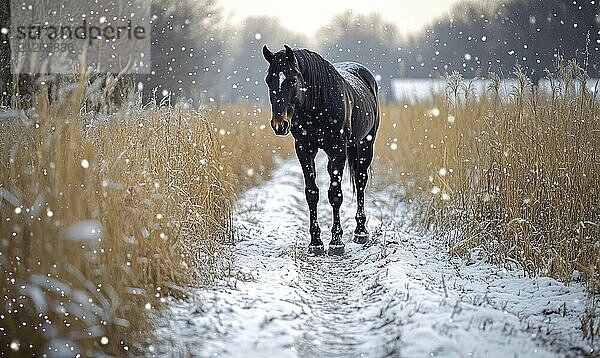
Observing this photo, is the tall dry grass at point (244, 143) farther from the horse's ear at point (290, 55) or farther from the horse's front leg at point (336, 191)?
the horse's ear at point (290, 55)

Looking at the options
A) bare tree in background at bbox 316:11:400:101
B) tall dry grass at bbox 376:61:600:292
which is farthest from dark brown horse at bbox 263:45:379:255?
bare tree in background at bbox 316:11:400:101

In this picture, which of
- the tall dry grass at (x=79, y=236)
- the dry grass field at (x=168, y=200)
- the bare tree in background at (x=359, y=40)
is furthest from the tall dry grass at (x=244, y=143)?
the bare tree in background at (x=359, y=40)

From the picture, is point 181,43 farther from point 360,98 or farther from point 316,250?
point 316,250

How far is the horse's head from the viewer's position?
14.3ft

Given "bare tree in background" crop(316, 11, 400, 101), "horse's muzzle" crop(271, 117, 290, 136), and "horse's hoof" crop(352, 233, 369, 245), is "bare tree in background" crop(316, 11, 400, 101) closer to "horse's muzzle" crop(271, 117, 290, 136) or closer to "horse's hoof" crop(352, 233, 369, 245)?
"horse's hoof" crop(352, 233, 369, 245)

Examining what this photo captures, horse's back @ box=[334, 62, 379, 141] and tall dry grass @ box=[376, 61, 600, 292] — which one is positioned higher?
horse's back @ box=[334, 62, 379, 141]

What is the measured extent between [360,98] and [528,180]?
205cm

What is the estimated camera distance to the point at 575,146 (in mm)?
4258

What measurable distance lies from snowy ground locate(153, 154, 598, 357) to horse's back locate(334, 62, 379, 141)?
1298mm

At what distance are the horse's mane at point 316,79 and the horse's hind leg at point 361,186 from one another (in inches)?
46.8

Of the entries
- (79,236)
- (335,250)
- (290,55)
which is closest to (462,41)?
(335,250)

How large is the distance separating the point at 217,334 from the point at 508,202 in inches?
113

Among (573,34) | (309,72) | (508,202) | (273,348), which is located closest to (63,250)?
(273,348)

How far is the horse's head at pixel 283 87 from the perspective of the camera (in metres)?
4.37
